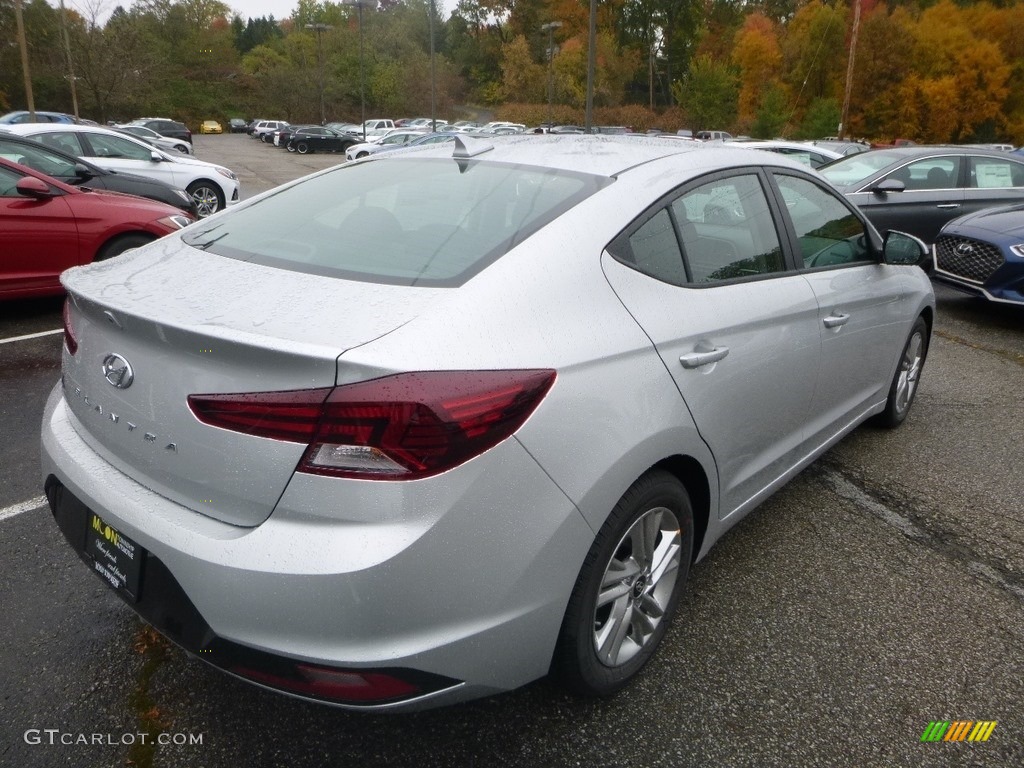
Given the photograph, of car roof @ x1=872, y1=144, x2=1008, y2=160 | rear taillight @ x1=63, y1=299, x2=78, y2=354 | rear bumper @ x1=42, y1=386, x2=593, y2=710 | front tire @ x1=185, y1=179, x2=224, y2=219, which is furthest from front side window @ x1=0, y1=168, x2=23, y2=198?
car roof @ x1=872, y1=144, x2=1008, y2=160

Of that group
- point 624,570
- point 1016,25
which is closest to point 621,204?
point 624,570

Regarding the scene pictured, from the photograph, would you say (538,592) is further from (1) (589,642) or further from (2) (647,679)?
(2) (647,679)

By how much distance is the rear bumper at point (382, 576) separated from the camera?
1.61 metres

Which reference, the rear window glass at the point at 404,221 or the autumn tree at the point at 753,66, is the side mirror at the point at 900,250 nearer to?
the rear window glass at the point at 404,221

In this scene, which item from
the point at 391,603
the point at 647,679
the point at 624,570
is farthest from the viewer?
the point at 647,679

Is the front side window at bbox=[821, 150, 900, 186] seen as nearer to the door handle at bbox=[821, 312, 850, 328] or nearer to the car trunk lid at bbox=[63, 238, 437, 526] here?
the door handle at bbox=[821, 312, 850, 328]

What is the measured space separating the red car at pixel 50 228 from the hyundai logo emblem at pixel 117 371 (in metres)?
4.87

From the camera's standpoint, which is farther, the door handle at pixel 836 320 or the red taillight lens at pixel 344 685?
the door handle at pixel 836 320

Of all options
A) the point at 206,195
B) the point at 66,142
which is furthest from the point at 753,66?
the point at 66,142

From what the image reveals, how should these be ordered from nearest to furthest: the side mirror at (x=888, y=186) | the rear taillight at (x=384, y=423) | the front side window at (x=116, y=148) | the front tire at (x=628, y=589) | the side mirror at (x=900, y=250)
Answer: the rear taillight at (x=384, y=423) < the front tire at (x=628, y=589) < the side mirror at (x=900, y=250) < the side mirror at (x=888, y=186) < the front side window at (x=116, y=148)

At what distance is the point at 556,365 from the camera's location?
1821 millimetres

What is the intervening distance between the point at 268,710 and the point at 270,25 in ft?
392

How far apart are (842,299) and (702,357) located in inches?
48.1

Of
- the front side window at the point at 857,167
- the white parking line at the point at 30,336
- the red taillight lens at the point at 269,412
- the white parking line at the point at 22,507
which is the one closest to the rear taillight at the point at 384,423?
the red taillight lens at the point at 269,412
